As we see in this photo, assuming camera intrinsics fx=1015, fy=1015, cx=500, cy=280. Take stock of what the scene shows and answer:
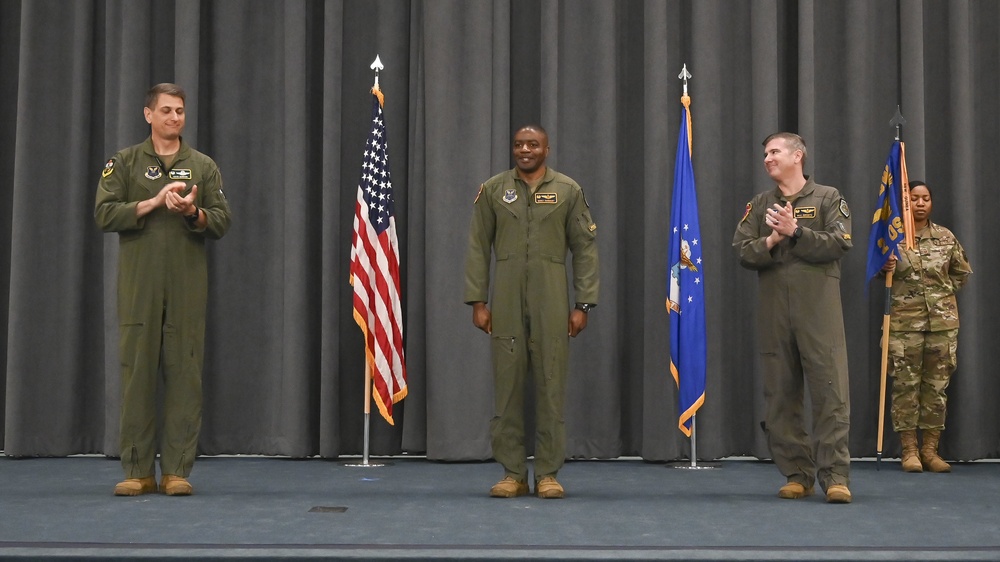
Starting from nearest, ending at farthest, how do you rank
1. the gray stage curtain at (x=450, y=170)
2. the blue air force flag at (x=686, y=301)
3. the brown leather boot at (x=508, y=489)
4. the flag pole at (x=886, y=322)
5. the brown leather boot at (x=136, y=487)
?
1. the brown leather boot at (x=136, y=487)
2. the brown leather boot at (x=508, y=489)
3. the flag pole at (x=886, y=322)
4. the blue air force flag at (x=686, y=301)
5. the gray stage curtain at (x=450, y=170)

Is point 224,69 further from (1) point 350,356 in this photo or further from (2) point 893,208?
(2) point 893,208

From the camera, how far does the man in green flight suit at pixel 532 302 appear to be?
15.5ft

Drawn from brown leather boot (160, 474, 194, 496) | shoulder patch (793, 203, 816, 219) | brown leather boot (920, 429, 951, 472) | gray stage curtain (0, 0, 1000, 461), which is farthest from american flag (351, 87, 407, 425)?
brown leather boot (920, 429, 951, 472)

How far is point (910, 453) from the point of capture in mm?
5984

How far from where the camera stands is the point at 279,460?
20.6 ft

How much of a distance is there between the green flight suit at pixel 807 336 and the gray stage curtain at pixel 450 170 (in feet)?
5.10

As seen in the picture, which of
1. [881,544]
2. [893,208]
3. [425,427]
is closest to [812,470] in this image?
[881,544]

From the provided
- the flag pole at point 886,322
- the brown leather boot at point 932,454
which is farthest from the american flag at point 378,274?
the brown leather boot at point 932,454

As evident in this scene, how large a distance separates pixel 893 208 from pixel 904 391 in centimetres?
111

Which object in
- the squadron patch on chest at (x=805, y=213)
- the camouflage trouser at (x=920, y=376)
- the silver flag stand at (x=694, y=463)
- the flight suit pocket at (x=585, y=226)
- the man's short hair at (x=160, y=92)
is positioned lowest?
the silver flag stand at (x=694, y=463)

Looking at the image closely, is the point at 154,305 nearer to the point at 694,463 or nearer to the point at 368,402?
the point at 368,402

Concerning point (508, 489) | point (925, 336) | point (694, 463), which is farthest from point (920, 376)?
point (508, 489)

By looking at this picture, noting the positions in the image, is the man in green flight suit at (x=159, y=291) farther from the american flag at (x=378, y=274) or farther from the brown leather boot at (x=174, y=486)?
the american flag at (x=378, y=274)

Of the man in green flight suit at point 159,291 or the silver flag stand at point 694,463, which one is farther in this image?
the silver flag stand at point 694,463
